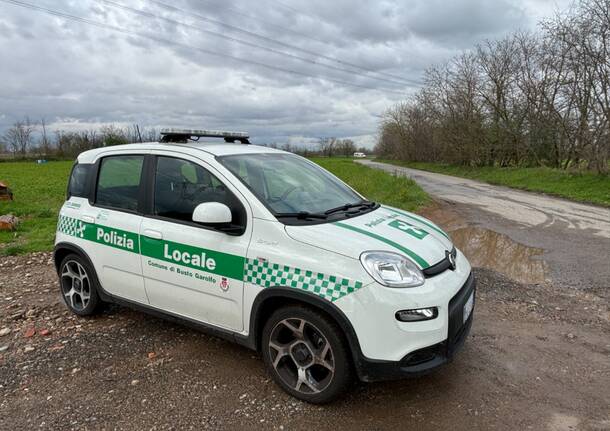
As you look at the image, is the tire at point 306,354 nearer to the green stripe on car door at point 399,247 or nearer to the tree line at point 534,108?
the green stripe on car door at point 399,247

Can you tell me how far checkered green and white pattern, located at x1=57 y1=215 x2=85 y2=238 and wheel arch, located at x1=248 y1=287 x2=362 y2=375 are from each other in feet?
7.14

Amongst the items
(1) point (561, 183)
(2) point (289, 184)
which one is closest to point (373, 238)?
(2) point (289, 184)

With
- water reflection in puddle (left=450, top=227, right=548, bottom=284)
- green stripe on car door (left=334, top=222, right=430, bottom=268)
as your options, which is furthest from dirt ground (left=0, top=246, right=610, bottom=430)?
water reflection in puddle (left=450, top=227, right=548, bottom=284)

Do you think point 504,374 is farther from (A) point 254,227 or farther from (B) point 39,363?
(B) point 39,363

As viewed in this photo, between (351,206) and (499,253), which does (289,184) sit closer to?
(351,206)

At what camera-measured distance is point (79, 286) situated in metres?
4.43

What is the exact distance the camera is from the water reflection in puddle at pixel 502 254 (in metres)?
6.09

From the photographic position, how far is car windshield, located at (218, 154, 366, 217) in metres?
3.29

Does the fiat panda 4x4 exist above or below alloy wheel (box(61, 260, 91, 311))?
above

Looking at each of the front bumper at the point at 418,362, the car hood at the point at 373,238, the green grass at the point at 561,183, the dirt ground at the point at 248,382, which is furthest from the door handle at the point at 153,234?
the green grass at the point at 561,183

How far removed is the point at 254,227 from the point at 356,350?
3.62ft

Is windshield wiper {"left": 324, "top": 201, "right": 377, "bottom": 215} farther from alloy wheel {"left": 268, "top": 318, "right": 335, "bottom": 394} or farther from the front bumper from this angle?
the front bumper

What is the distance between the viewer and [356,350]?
8.81 feet

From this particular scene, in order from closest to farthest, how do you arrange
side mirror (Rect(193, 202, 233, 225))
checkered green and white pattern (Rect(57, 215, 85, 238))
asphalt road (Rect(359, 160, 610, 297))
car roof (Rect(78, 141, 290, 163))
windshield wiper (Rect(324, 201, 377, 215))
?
side mirror (Rect(193, 202, 233, 225)), windshield wiper (Rect(324, 201, 377, 215)), car roof (Rect(78, 141, 290, 163)), checkered green and white pattern (Rect(57, 215, 85, 238)), asphalt road (Rect(359, 160, 610, 297))
